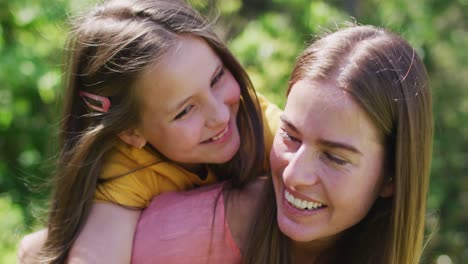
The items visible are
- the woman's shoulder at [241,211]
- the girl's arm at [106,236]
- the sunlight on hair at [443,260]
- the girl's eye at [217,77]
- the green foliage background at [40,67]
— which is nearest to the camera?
the woman's shoulder at [241,211]

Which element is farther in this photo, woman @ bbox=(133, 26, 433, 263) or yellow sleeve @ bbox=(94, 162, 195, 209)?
yellow sleeve @ bbox=(94, 162, 195, 209)

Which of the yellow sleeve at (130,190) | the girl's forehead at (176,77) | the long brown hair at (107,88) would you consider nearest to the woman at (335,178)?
the yellow sleeve at (130,190)

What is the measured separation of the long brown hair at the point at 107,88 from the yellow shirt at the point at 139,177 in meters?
0.05

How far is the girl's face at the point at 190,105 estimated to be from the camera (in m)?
2.59

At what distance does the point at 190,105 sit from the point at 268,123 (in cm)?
43

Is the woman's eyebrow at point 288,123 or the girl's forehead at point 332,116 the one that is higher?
the girl's forehead at point 332,116

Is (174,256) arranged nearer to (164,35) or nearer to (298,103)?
(298,103)

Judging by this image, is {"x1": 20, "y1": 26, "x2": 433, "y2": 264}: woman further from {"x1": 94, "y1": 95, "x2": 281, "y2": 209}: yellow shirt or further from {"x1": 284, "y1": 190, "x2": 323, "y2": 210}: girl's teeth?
{"x1": 94, "y1": 95, "x2": 281, "y2": 209}: yellow shirt

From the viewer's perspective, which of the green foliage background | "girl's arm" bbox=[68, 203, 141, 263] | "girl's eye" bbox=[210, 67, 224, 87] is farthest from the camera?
the green foliage background

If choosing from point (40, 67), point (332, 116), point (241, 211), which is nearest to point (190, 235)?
point (241, 211)

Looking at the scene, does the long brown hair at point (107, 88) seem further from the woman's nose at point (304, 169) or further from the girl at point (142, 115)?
the woman's nose at point (304, 169)

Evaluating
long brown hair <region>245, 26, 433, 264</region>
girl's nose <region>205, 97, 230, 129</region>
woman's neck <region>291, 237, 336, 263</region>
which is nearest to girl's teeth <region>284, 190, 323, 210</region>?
long brown hair <region>245, 26, 433, 264</region>

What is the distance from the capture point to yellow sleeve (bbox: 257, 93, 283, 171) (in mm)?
2867

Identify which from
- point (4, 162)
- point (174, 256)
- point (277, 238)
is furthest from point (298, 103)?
point (4, 162)
